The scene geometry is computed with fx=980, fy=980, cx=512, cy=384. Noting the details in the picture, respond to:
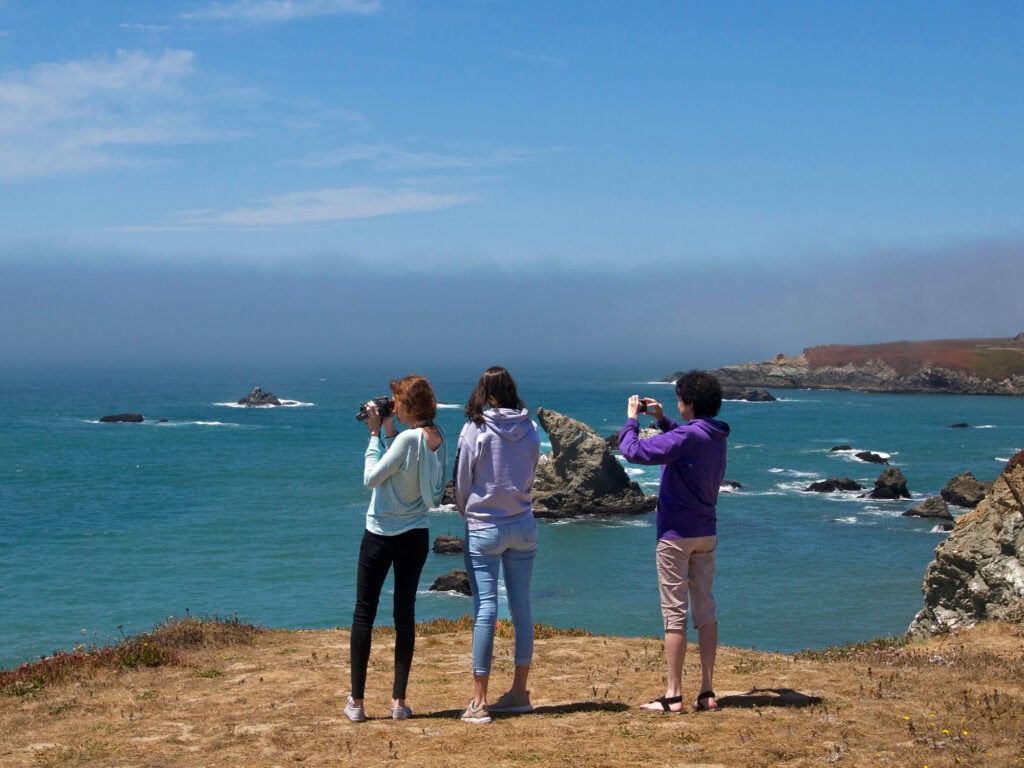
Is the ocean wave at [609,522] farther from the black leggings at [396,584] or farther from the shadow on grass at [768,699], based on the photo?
the black leggings at [396,584]

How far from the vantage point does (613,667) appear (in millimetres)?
9625

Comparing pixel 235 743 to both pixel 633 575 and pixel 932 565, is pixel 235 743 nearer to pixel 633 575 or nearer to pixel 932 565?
pixel 932 565

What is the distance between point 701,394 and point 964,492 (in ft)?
174

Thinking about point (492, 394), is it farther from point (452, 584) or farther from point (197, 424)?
point (197, 424)

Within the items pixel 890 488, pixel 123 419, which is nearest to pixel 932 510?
pixel 890 488

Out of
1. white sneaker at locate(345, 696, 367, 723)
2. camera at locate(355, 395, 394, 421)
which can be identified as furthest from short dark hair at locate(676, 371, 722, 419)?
white sneaker at locate(345, 696, 367, 723)

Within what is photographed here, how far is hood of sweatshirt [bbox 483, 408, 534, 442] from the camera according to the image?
7.03 m

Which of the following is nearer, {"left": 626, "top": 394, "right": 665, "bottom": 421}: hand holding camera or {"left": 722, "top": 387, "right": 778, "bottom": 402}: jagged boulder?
{"left": 626, "top": 394, "right": 665, "bottom": 421}: hand holding camera

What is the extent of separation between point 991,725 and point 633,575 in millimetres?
31622

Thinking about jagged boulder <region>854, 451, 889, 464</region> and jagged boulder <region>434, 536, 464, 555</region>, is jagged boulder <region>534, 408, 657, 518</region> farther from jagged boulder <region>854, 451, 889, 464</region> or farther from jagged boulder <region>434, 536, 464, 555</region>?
jagged boulder <region>854, 451, 889, 464</region>

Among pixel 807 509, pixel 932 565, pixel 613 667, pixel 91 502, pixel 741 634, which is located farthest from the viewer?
pixel 91 502

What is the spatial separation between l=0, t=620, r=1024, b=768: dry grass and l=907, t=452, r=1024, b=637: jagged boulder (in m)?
3.35

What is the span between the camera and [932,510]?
163 ft

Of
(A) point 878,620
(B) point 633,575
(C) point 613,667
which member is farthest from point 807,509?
(C) point 613,667
